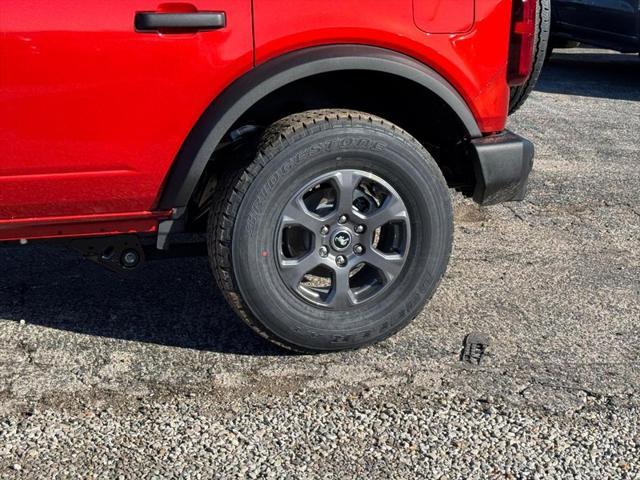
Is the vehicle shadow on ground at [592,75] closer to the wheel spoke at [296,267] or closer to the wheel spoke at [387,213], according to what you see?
the wheel spoke at [387,213]

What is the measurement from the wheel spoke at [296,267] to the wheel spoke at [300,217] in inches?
4.1

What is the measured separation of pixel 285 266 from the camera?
3.40 m

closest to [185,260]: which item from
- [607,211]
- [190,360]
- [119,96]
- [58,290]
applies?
[58,290]

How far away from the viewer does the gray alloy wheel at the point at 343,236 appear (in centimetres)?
339

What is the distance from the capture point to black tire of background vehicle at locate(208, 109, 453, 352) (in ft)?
10.8

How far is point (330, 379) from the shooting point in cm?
337

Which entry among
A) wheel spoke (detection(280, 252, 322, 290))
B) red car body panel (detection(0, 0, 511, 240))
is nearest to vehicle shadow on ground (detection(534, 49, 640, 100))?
red car body panel (detection(0, 0, 511, 240))

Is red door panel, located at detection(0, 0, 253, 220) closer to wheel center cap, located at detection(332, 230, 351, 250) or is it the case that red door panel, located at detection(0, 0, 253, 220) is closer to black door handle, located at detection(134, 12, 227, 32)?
black door handle, located at detection(134, 12, 227, 32)

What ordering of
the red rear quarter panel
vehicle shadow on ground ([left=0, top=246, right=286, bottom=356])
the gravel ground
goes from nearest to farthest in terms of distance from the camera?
1. the gravel ground
2. the red rear quarter panel
3. vehicle shadow on ground ([left=0, top=246, right=286, bottom=356])

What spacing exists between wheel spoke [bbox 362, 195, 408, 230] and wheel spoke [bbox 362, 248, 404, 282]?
10cm

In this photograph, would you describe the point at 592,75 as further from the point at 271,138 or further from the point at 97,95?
the point at 97,95

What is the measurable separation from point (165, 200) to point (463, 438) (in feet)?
4.16

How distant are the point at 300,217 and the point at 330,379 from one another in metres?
0.58

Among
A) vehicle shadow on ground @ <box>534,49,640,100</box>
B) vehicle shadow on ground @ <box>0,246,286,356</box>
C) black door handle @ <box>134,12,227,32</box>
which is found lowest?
vehicle shadow on ground @ <box>534,49,640,100</box>
